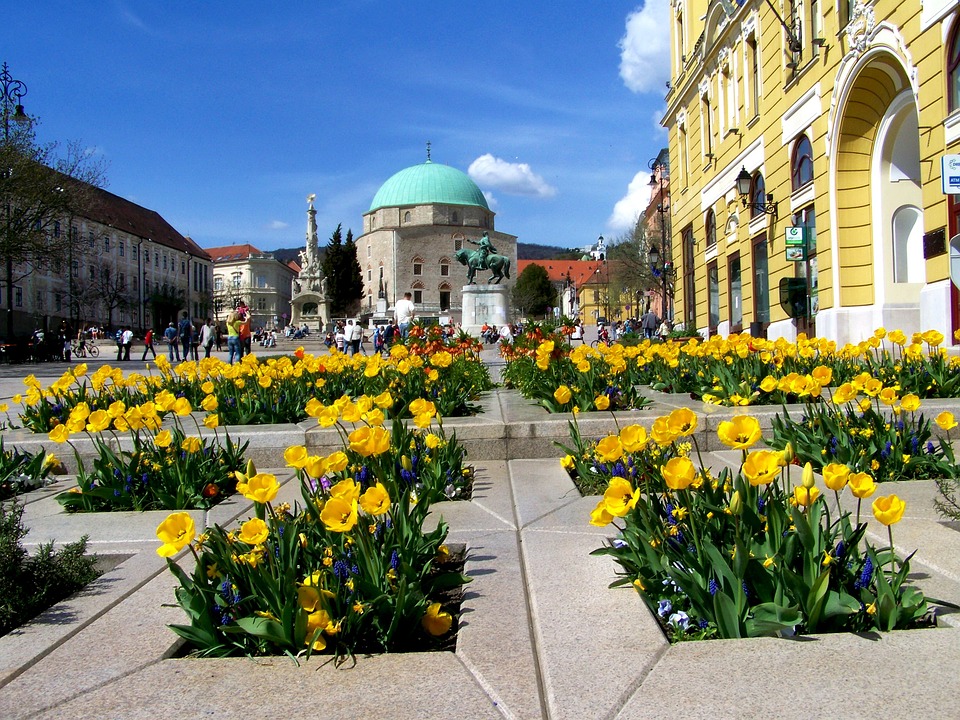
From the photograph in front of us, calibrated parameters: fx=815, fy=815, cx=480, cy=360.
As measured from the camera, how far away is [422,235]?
116188mm

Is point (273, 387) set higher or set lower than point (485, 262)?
lower

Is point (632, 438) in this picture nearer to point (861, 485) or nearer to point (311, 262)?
point (861, 485)

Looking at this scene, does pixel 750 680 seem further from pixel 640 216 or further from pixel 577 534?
pixel 640 216

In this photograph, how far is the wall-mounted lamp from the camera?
21688mm

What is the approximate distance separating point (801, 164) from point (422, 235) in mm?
98112

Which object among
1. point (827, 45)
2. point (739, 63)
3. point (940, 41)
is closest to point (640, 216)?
point (739, 63)

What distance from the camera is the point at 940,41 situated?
13383 millimetres

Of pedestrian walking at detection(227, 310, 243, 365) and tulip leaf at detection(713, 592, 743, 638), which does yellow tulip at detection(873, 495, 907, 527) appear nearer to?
tulip leaf at detection(713, 592, 743, 638)

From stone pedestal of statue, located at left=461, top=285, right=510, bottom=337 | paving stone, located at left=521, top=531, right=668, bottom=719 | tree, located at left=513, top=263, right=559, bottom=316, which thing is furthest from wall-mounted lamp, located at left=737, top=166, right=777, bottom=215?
tree, located at left=513, top=263, right=559, bottom=316

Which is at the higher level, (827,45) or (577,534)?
(827,45)

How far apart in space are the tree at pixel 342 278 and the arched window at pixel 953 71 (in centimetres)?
10449

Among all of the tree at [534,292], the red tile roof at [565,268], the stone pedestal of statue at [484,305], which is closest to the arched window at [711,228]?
the stone pedestal of statue at [484,305]

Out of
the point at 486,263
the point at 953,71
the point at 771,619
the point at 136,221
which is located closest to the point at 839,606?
the point at 771,619

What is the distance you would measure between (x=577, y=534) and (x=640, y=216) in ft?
193
